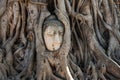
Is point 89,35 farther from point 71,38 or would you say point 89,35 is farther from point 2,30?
point 2,30

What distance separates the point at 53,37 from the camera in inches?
245

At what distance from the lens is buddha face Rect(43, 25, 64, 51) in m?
6.20

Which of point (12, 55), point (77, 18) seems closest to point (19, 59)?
point (12, 55)

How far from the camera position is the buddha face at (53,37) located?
6195mm

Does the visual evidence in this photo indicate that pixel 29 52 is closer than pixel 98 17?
Yes

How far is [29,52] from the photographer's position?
20.8 feet

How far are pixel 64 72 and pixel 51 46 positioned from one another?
1.29ft

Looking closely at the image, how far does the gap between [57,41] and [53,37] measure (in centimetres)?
8

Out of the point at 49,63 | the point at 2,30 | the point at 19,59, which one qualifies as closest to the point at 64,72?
the point at 49,63

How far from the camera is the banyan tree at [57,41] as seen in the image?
620 centimetres

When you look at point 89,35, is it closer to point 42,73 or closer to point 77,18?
point 77,18

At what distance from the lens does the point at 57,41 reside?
244 inches

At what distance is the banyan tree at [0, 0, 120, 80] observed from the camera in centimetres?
620

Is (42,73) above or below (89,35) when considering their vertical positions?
below
